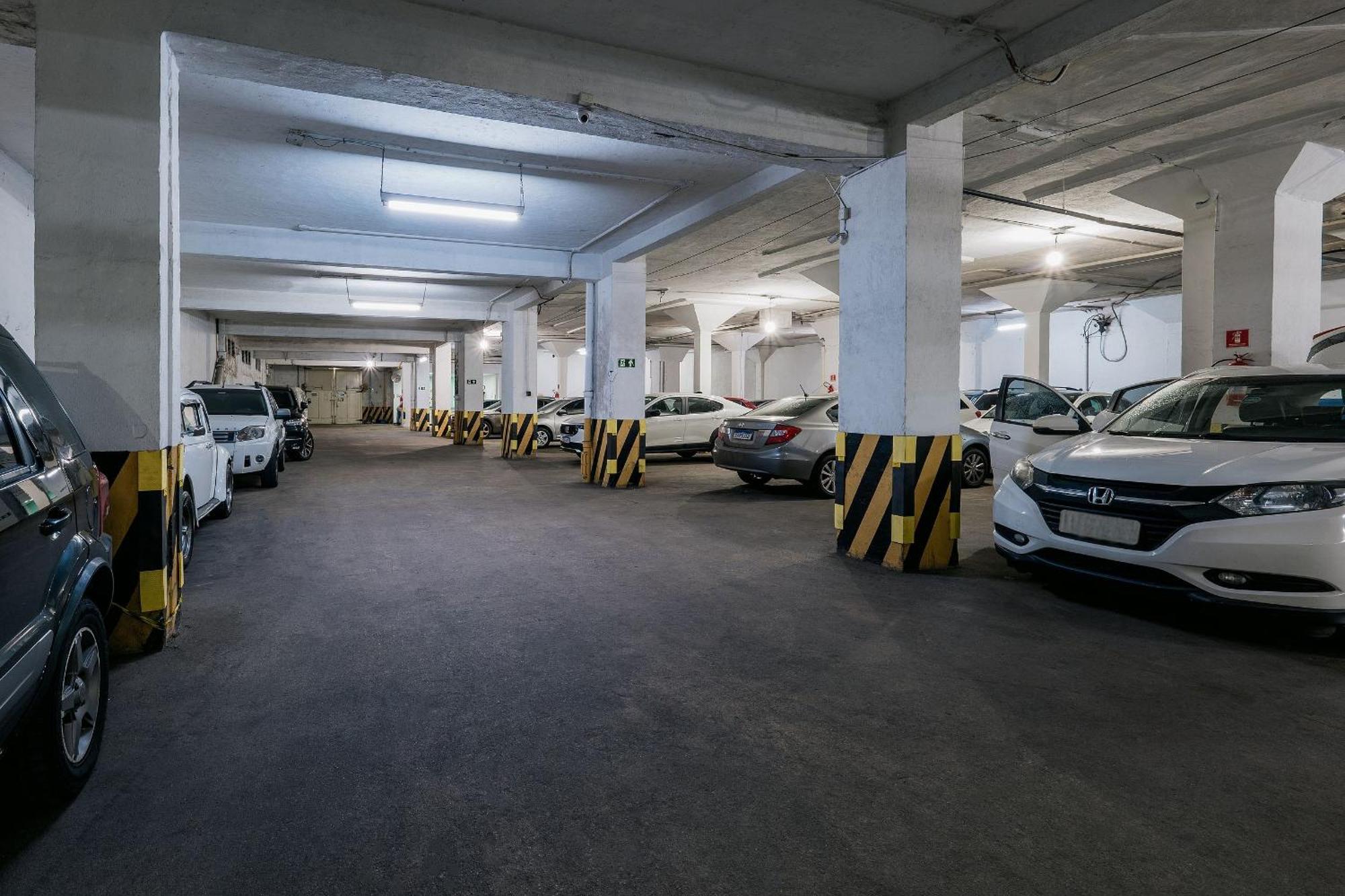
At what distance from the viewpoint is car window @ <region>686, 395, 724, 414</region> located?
15781mm

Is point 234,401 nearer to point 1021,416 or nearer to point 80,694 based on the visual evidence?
point 80,694

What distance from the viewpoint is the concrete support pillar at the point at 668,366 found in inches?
1373

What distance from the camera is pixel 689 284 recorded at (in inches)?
698

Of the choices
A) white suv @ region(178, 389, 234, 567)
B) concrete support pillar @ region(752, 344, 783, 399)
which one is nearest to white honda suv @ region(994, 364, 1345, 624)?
A: white suv @ region(178, 389, 234, 567)

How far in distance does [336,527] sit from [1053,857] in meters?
7.43

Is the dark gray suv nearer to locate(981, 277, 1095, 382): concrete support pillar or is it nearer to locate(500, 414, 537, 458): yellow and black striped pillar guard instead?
locate(500, 414, 537, 458): yellow and black striped pillar guard

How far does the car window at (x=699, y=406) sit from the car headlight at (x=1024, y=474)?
10.6m

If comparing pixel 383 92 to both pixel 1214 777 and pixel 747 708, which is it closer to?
pixel 747 708

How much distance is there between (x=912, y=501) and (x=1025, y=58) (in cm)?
322

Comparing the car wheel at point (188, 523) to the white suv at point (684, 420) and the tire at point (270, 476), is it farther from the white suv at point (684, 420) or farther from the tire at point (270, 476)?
the white suv at point (684, 420)

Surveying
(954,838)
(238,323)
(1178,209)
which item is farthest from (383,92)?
(238,323)

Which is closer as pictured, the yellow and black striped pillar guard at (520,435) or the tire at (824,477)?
the tire at (824,477)

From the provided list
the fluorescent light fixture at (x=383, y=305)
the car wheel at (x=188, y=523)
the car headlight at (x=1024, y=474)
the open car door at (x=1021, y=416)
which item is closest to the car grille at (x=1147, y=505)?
the car headlight at (x=1024, y=474)

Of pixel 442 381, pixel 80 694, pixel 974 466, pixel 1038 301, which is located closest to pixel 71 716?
pixel 80 694
